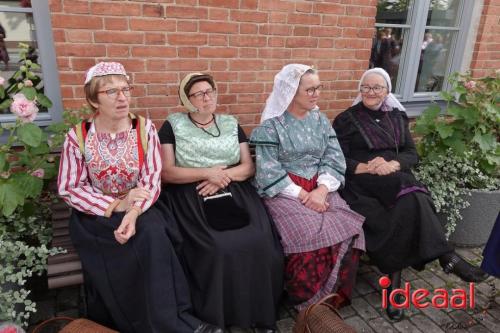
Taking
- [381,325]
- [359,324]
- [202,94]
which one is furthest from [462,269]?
[202,94]

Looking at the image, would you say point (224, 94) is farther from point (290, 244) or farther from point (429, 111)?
point (429, 111)

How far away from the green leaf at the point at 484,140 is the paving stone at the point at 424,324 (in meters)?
1.50

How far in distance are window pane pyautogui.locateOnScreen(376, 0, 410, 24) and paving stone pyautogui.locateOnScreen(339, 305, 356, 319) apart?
9.11 ft

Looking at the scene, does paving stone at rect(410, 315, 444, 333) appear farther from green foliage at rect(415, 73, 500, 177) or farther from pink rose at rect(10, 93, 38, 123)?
pink rose at rect(10, 93, 38, 123)

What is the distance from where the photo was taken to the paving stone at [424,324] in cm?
244

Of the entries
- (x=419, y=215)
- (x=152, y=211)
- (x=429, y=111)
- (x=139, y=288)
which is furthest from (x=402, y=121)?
(x=139, y=288)

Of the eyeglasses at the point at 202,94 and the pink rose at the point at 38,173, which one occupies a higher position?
the eyeglasses at the point at 202,94

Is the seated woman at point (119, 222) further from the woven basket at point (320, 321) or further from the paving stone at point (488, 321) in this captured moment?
the paving stone at point (488, 321)

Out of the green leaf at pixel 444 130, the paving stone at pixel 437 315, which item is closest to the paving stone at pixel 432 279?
the paving stone at pixel 437 315

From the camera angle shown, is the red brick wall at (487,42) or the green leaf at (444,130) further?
the red brick wall at (487,42)

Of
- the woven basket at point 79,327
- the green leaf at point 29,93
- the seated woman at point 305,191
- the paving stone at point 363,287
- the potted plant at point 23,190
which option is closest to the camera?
the woven basket at point 79,327

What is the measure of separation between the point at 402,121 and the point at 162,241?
206cm

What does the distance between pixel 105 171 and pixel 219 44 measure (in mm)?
1347

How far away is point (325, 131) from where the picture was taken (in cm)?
282
